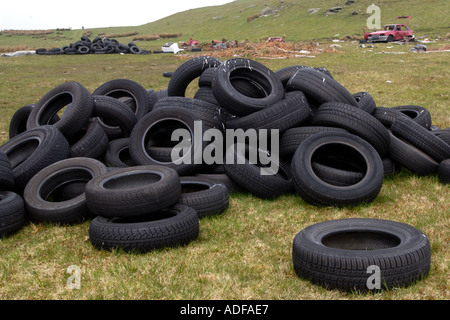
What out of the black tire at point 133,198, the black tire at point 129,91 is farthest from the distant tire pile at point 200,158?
the black tire at point 129,91

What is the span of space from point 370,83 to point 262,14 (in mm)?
69597

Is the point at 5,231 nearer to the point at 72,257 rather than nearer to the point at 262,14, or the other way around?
the point at 72,257

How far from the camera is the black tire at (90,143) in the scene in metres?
7.57

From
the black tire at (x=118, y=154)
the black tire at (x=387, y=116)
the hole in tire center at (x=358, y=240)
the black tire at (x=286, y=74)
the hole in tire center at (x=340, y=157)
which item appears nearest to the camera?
the hole in tire center at (x=358, y=240)

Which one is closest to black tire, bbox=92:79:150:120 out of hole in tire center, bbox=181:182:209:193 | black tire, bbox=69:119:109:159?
black tire, bbox=69:119:109:159

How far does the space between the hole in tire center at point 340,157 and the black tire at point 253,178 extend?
0.77m

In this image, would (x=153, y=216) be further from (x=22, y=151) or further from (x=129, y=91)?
(x=129, y=91)

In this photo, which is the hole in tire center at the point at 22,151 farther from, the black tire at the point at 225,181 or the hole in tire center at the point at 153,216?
the black tire at the point at 225,181

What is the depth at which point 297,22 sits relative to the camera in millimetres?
69125

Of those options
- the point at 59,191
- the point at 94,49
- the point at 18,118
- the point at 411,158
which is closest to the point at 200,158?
the point at 59,191

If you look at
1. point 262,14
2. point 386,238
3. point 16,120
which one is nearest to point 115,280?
point 386,238

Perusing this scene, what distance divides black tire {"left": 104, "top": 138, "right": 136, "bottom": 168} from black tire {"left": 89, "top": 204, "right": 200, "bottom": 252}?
8.66 ft

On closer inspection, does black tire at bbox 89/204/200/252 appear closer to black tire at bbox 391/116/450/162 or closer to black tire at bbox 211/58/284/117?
black tire at bbox 211/58/284/117

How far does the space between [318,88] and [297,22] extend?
2585 inches
